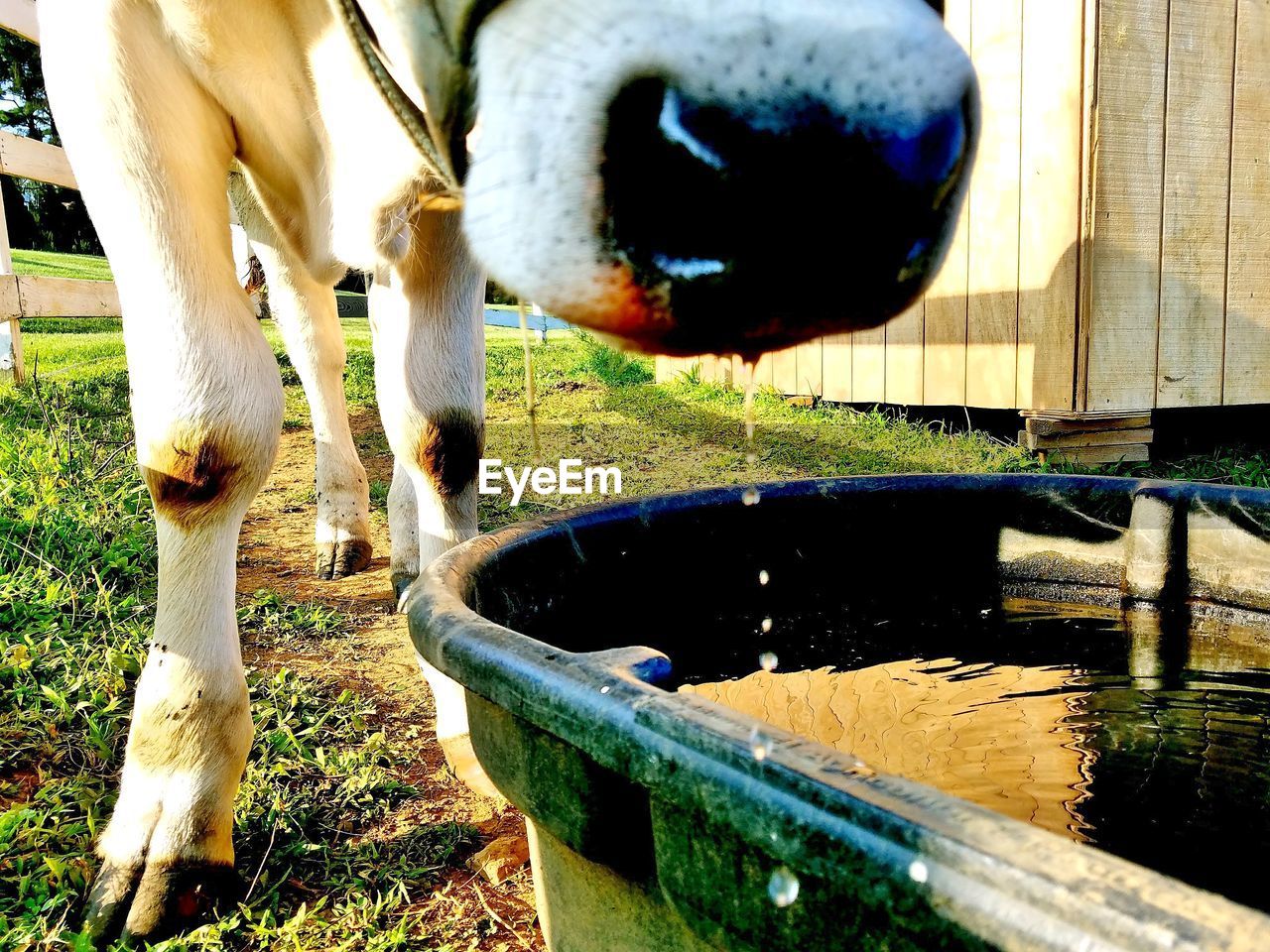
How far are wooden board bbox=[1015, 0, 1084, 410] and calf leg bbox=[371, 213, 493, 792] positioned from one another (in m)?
2.29

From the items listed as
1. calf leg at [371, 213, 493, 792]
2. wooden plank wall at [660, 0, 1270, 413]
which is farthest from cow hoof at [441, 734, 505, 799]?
wooden plank wall at [660, 0, 1270, 413]

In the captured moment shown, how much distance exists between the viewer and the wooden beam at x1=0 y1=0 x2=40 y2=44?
15.7 ft

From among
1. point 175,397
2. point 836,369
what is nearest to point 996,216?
Answer: point 836,369

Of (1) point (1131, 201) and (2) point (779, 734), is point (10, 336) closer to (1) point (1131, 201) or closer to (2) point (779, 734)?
(1) point (1131, 201)

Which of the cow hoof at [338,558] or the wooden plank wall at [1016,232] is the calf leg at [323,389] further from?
the wooden plank wall at [1016,232]

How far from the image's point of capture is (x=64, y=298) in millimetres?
5656

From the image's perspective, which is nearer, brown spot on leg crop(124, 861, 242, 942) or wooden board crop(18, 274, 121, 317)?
brown spot on leg crop(124, 861, 242, 942)

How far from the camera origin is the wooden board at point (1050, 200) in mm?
3680

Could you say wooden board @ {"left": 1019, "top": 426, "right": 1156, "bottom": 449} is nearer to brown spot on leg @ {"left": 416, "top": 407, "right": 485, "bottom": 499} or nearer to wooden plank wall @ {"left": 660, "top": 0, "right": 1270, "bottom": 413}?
wooden plank wall @ {"left": 660, "top": 0, "right": 1270, "bottom": 413}

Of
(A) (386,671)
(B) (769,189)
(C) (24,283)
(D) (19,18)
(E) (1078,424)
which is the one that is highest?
(D) (19,18)

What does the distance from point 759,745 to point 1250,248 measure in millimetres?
3907

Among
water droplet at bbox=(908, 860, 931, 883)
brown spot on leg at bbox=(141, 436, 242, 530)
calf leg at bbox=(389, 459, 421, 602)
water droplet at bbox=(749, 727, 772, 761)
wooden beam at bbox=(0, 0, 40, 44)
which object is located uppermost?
wooden beam at bbox=(0, 0, 40, 44)

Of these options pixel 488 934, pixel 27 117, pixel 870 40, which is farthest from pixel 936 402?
pixel 27 117

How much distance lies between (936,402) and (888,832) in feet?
13.4
